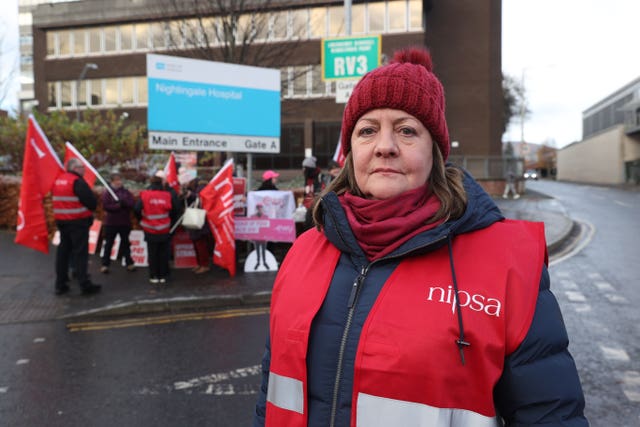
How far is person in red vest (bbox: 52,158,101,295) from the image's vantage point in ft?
24.8

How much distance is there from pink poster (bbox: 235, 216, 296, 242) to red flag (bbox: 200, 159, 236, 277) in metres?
0.33

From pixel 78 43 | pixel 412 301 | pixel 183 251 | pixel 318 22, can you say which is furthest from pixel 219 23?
pixel 78 43

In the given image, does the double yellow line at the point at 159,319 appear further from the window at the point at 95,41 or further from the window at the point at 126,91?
the window at the point at 95,41

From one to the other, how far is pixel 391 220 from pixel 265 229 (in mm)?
7961

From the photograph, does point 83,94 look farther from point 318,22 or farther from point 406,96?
point 406,96

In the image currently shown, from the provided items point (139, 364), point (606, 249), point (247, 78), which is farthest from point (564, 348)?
point (606, 249)

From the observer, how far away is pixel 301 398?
5.35 feet

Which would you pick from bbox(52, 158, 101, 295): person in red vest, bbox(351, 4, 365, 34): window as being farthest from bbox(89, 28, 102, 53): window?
bbox(52, 158, 101, 295): person in red vest

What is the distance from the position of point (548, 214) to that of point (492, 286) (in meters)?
17.5

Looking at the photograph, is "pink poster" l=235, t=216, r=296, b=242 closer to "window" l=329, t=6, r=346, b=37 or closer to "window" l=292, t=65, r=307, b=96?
"window" l=292, t=65, r=307, b=96

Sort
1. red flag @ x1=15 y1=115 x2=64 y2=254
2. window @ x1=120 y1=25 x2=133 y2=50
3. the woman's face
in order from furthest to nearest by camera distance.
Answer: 1. window @ x1=120 y1=25 x2=133 y2=50
2. red flag @ x1=15 y1=115 x2=64 y2=254
3. the woman's face

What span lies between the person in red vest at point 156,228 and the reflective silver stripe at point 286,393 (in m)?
7.20

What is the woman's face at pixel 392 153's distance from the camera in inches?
65.5

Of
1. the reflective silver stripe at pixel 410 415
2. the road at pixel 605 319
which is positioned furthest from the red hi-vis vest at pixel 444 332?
the road at pixel 605 319
